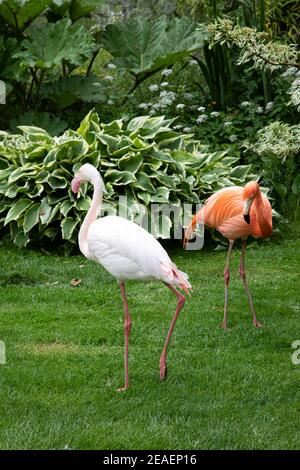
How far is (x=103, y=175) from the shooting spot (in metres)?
8.12

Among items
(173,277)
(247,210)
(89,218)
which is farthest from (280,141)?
(173,277)

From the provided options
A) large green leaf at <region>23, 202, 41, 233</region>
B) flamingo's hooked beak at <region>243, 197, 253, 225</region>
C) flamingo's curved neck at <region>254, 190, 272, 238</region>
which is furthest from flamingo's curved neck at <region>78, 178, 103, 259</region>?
large green leaf at <region>23, 202, 41, 233</region>

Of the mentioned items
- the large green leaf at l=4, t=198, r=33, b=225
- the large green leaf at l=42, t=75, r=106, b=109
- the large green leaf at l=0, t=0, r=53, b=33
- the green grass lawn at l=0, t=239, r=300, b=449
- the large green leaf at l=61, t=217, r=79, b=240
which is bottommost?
the green grass lawn at l=0, t=239, r=300, b=449

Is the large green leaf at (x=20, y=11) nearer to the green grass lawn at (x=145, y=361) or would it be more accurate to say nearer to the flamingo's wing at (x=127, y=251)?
the green grass lawn at (x=145, y=361)

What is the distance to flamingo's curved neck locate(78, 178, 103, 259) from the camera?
5238 millimetres

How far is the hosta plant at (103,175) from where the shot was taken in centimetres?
788

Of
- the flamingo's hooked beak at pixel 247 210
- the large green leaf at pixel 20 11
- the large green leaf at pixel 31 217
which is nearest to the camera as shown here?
the flamingo's hooked beak at pixel 247 210

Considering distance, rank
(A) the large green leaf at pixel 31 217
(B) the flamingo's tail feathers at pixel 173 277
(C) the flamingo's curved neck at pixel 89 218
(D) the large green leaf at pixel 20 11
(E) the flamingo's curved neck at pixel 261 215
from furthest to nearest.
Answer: (D) the large green leaf at pixel 20 11 < (A) the large green leaf at pixel 31 217 < (E) the flamingo's curved neck at pixel 261 215 < (C) the flamingo's curved neck at pixel 89 218 < (B) the flamingo's tail feathers at pixel 173 277

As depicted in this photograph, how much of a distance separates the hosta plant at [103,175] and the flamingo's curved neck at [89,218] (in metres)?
2.29

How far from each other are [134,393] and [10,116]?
19.5 ft

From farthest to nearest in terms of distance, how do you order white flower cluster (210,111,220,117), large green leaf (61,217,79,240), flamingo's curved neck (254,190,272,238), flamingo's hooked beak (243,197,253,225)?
white flower cluster (210,111,220,117), large green leaf (61,217,79,240), flamingo's curved neck (254,190,272,238), flamingo's hooked beak (243,197,253,225)

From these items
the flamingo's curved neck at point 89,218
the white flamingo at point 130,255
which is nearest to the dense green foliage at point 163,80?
the flamingo's curved neck at point 89,218

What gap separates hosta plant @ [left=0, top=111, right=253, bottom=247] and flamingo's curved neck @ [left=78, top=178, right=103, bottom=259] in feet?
7.51

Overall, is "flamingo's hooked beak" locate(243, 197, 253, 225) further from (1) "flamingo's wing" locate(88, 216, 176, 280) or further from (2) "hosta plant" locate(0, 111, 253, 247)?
(2) "hosta plant" locate(0, 111, 253, 247)
